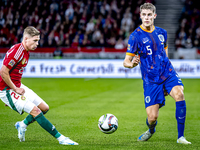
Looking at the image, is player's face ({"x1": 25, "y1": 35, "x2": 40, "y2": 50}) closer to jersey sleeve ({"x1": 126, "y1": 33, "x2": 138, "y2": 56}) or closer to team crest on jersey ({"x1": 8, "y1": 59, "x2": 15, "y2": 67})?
team crest on jersey ({"x1": 8, "y1": 59, "x2": 15, "y2": 67})

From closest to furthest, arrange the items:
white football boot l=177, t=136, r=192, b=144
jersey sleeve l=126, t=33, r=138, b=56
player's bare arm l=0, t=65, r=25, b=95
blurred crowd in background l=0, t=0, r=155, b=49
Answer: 1. player's bare arm l=0, t=65, r=25, b=95
2. white football boot l=177, t=136, r=192, b=144
3. jersey sleeve l=126, t=33, r=138, b=56
4. blurred crowd in background l=0, t=0, r=155, b=49

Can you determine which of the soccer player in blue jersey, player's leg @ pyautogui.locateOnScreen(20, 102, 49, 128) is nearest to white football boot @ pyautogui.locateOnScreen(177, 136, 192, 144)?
the soccer player in blue jersey

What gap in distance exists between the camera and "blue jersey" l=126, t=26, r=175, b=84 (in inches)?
200

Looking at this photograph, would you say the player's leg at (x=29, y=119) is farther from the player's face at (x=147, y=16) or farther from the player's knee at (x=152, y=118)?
the player's face at (x=147, y=16)

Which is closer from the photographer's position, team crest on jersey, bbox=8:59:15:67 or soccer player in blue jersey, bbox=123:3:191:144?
team crest on jersey, bbox=8:59:15:67

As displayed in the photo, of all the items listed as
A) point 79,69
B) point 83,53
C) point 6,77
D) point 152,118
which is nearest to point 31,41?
point 6,77

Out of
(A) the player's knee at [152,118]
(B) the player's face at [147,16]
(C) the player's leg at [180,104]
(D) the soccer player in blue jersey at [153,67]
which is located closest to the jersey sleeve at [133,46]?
(D) the soccer player in blue jersey at [153,67]

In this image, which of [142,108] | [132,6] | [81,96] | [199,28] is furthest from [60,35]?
[142,108]

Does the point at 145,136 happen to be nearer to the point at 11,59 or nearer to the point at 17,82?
the point at 17,82

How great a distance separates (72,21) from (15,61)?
1730 centimetres

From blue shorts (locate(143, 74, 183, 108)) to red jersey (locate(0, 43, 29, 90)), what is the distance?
6.69 ft

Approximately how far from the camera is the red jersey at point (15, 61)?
4816 millimetres

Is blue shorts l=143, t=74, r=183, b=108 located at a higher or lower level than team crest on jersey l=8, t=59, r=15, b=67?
lower

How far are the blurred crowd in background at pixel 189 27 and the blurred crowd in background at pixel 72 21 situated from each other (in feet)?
9.67
